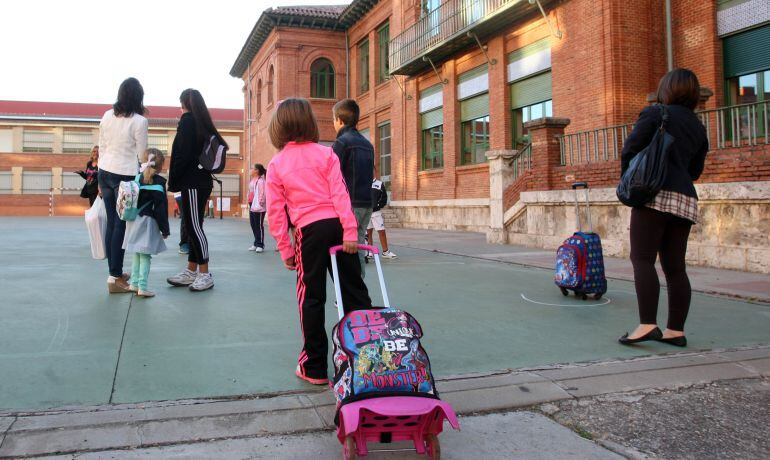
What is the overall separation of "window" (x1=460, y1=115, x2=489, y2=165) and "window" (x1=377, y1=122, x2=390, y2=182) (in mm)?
6311

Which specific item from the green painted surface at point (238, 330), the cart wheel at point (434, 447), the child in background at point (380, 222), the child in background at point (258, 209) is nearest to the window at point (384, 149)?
the child in background at point (258, 209)

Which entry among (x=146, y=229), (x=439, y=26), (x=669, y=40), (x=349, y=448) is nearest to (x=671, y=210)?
(x=349, y=448)

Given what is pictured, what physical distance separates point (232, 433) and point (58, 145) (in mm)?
58269

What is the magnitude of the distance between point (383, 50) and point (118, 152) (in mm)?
22247

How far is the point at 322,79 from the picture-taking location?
101 feet

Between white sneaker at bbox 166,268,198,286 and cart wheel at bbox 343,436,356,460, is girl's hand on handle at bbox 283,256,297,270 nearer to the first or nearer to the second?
cart wheel at bbox 343,436,356,460

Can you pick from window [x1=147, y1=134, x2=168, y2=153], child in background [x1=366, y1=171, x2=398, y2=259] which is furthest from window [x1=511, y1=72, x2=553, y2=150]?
window [x1=147, y1=134, x2=168, y2=153]

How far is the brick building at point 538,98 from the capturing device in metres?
9.68

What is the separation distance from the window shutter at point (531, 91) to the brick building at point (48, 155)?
122ft

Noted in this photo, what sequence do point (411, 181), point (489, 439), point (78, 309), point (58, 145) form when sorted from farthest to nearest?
point (58, 145)
point (411, 181)
point (78, 309)
point (489, 439)

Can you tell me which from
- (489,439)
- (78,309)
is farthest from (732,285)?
(78,309)

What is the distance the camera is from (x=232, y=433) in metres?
2.60

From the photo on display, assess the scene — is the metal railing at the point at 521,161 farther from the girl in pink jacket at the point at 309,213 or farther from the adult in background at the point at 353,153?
the girl in pink jacket at the point at 309,213

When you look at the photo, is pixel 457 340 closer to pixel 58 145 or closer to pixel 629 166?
pixel 629 166
